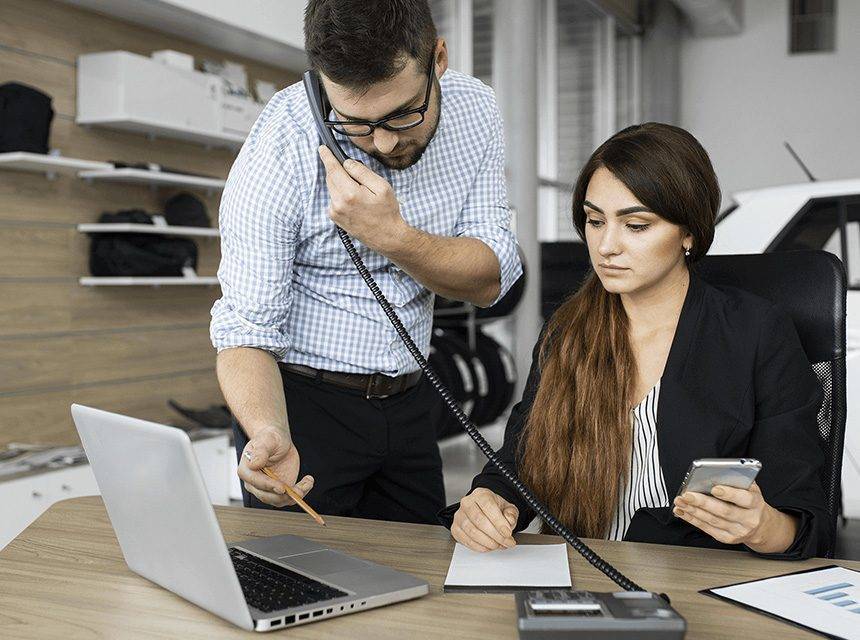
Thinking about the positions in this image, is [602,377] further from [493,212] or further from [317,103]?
[317,103]

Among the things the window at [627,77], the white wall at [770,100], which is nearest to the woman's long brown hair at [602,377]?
the window at [627,77]

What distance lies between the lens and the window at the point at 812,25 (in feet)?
31.5

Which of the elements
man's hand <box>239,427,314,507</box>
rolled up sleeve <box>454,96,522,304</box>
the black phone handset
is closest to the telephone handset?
the black phone handset

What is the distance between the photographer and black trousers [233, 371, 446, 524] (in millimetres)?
1689

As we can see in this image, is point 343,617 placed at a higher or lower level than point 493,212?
lower

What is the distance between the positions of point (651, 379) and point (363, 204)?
0.60m

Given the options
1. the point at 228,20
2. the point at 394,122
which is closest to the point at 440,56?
the point at 394,122

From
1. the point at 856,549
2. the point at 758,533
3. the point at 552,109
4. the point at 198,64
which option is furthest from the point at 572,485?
the point at 552,109

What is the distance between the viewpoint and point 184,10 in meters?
3.91

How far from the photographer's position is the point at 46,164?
11.9 ft

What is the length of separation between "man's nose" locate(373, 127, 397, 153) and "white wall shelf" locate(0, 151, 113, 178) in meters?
2.43

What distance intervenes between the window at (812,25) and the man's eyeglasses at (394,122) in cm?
936

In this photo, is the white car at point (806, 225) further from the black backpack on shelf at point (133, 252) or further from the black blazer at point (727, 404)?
the black backpack on shelf at point (133, 252)

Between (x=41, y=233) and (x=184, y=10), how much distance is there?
1.04 metres
